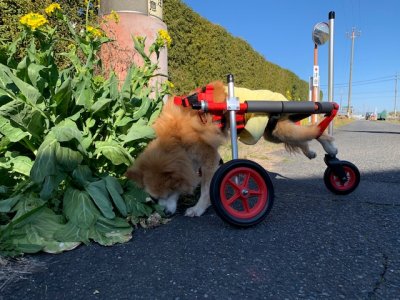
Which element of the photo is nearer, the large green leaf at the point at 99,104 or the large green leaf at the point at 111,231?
the large green leaf at the point at 111,231

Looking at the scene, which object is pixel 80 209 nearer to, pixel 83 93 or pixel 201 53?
pixel 83 93

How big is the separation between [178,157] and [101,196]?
0.64 meters

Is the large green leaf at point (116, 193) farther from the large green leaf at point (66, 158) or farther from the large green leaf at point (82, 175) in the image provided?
the large green leaf at point (66, 158)

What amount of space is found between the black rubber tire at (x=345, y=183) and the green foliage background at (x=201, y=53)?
4.52 metres

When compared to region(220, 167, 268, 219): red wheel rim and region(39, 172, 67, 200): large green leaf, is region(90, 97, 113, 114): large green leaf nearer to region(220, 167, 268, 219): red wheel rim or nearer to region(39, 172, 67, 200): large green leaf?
region(39, 172, 67, 200): large green leaf

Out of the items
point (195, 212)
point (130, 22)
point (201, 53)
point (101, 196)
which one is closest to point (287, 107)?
point (195, 212)

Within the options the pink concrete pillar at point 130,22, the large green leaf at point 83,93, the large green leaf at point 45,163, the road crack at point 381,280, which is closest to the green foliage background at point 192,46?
the pink concrete pillar at point 130,22

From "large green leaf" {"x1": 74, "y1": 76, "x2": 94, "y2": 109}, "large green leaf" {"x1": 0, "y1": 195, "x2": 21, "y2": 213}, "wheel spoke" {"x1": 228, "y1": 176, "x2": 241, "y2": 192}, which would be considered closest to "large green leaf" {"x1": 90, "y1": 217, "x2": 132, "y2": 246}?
"large green leaf" {"x1": 0, "y1": 195, "x2": 21, "y2": 213}

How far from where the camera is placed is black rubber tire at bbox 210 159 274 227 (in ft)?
7.29

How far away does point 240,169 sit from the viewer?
2340 millimetres

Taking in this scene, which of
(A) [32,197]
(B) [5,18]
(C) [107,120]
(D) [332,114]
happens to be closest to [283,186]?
(D) [332,114]

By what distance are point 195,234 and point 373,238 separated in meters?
1.13

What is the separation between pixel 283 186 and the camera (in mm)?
3820

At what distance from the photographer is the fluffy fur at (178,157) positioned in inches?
103
